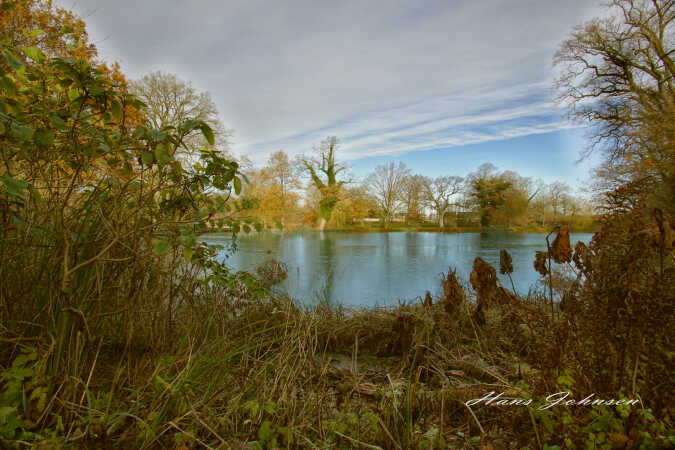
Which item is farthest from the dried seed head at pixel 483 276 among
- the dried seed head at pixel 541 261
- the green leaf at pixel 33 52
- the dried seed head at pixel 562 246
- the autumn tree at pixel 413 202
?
the autumn tree at pixel 413 202

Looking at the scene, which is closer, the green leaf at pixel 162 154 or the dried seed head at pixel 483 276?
the green leaf at pixel 162 154

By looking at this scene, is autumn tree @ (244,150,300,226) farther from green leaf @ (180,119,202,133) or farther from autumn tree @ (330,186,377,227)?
green leaf @ (180,119,202,133)

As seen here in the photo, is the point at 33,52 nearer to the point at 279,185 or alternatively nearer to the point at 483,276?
the point at 483,276

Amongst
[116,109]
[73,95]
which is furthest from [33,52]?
→ [116,109]

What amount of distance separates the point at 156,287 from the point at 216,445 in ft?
3.57

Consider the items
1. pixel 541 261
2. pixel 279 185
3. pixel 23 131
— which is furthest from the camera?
pixel 279 185

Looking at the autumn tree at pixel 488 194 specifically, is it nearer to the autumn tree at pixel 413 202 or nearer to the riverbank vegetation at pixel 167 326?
the autumn tree at pixel 413 202

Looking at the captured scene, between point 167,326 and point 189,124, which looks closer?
point 189,124

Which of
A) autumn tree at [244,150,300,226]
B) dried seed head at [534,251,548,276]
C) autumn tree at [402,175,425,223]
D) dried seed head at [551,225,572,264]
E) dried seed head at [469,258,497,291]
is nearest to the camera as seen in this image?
dried seed head at [551,225,572,264]

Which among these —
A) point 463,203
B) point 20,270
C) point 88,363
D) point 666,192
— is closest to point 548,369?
point 88,363

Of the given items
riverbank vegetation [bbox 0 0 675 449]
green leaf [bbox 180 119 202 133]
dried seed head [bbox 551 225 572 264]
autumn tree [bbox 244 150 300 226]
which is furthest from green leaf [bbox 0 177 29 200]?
autumn tree [bbox 244 150 300 226]

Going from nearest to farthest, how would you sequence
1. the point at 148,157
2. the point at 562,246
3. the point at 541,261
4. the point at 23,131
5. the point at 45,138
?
the point at 23,131 < the point at 45,138 < the point at 148,157 < the point at 562,246 < the point at 541,261

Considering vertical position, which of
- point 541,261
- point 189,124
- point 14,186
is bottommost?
point 541,261

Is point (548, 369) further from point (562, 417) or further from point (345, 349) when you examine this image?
point (345, 349)
